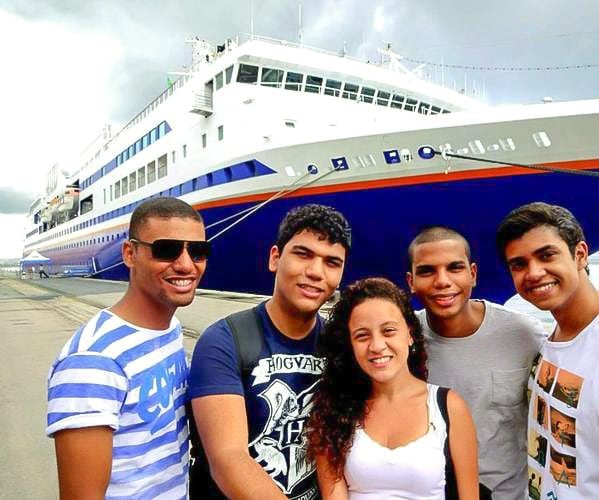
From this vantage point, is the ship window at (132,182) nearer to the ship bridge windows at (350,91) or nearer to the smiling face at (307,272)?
the ship bridge windows at (350,91)

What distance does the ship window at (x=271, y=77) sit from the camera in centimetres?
1399

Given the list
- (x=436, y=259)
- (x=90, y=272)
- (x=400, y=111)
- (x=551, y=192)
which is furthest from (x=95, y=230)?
(x=436, y=259)

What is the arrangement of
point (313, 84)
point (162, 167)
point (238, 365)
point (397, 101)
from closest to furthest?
point (238, 365) < point (313, 84) < point (397, 101) < point (162, 167)

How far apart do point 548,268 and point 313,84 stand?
1343cm

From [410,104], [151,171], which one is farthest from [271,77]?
[151,171]

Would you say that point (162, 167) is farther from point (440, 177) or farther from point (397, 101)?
point (440, 177)

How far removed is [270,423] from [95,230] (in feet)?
96.1

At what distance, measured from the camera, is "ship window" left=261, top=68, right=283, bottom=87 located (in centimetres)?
1399

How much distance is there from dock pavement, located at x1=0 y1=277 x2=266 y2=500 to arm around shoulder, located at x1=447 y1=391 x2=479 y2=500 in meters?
2.53

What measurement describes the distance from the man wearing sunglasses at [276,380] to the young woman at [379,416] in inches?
3.6

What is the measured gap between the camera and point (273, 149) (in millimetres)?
11445

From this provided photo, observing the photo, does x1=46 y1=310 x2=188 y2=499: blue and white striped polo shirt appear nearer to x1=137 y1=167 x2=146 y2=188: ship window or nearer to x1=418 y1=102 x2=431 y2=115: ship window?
x1=418 y1=102 x2=431 y2=115: ship window

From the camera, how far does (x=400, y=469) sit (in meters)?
1.61

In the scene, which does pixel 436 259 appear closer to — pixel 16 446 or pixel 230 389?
pixel 230 389
